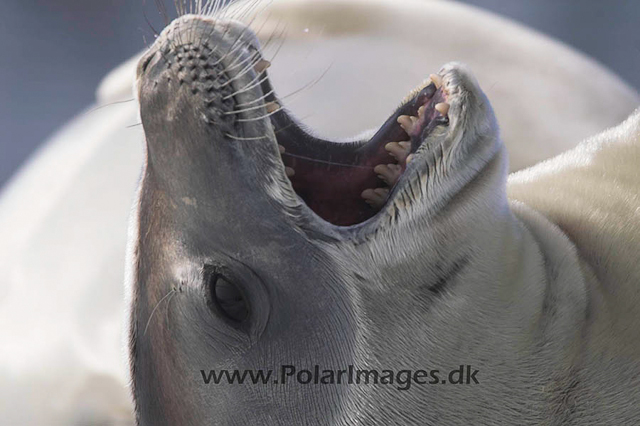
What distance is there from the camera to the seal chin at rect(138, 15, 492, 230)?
107 cm

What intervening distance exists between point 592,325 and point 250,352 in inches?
18.5

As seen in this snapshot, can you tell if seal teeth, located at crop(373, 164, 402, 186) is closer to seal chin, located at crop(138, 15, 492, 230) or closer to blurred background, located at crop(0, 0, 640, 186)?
seal chin, located at crop(138, 15, 492, 230)

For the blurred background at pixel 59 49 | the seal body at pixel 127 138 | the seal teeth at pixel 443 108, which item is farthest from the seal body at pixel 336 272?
the blurred background at pixel 59 49

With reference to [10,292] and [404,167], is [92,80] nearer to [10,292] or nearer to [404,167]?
[10,292]

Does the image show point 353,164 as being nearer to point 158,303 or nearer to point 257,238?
point 257,238

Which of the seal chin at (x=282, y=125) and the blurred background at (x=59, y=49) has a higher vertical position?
the blurred background at (x=59, y=49)

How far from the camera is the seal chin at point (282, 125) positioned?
1070 mm

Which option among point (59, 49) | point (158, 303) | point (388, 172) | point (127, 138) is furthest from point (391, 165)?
point (59, 49)

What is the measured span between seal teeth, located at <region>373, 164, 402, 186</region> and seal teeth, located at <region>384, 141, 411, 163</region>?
2cm

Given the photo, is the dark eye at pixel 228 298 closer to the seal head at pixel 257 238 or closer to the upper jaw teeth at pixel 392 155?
the seal head at pixel 257 238

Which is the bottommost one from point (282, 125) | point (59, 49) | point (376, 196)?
point (376, 196)

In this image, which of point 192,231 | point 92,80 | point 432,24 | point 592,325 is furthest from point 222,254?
point 92,80

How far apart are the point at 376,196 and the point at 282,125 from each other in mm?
177

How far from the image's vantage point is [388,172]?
115 centimetres
